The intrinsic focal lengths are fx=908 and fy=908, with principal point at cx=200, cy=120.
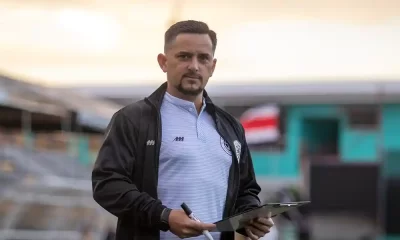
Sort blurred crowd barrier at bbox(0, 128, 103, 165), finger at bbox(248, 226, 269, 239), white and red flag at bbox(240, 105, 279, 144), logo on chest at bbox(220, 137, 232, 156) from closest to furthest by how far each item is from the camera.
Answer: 1. finger at bbox(248, 226, 269, 239)
2. logo on chest at bbox(220, 137, 232, 156)
3. blurred crowd barrier at bbox(0, 128, 103, 165)
4. white and red flag at bbox(240, 105, 279, 144)

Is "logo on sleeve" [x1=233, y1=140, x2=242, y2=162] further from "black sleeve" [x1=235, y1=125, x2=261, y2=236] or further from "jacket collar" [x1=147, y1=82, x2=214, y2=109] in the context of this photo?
"jacket collar" [x1=147, y1=82, x2=214, y2=109]

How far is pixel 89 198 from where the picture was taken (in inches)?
452

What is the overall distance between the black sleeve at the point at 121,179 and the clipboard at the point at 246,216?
0.18m

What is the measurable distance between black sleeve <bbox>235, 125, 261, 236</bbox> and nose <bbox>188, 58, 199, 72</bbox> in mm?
371

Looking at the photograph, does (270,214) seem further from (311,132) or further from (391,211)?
(311,132)

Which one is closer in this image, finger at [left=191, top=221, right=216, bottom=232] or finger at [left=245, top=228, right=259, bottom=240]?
finger at [left=191, top=221, right=216, bottom=232]

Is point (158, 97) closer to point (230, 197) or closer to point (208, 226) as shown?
point (230, 197)

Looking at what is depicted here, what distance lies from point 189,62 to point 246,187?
0.48 m

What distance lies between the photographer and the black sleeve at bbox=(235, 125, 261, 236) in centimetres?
287

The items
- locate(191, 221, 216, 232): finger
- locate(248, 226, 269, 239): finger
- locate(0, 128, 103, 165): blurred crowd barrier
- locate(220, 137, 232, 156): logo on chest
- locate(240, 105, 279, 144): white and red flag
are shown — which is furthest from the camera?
locate(240, 105, 279, 144): white and red flag

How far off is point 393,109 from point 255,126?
17.7 ft

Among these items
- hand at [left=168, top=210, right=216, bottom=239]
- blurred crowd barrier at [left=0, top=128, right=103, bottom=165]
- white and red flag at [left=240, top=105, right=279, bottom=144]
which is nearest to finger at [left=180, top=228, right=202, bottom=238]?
hand at [left=168, top=210, right=216, bottom=239]

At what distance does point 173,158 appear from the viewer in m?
2.65

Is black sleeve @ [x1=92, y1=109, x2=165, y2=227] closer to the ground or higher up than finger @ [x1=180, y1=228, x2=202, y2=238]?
higher up
